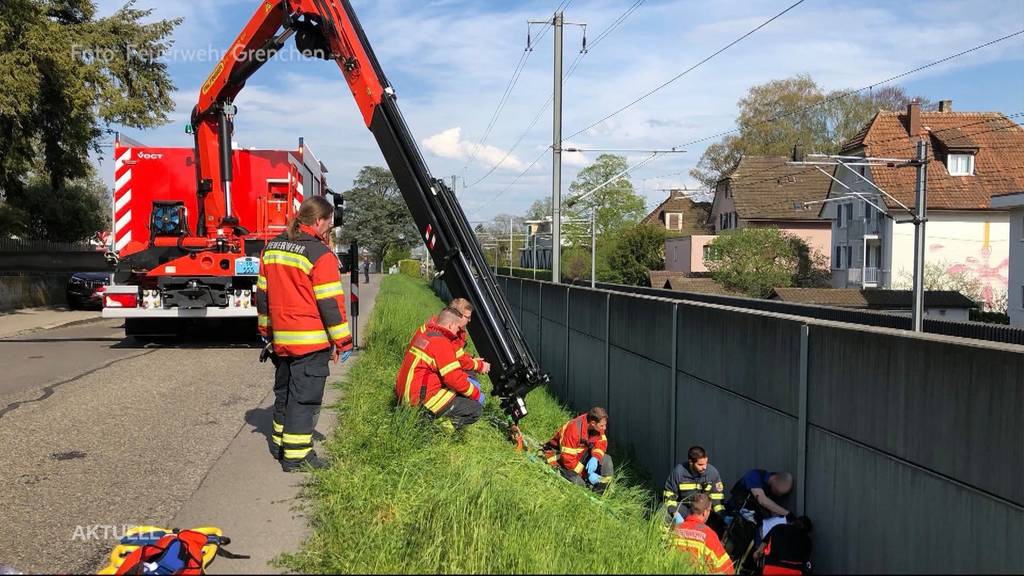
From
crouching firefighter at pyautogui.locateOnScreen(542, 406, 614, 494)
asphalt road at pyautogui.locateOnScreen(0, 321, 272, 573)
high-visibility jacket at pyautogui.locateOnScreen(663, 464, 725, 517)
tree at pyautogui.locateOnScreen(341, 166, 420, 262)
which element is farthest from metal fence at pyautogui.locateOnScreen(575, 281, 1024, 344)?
tree at pyautogui.locateOnScreen(341, 166, 420, 262)

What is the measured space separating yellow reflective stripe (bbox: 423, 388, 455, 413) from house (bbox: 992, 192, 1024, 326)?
35.9m

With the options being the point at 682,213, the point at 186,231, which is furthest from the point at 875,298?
the point at 682,213

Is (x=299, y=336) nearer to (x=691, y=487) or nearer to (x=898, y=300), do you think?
(x=691, y=487)

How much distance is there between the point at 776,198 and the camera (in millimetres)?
63375

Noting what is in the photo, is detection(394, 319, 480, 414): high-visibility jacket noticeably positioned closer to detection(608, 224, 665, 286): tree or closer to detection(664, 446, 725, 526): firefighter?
detection(664, 446, 725, 526): firefighter

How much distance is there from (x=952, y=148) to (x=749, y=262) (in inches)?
507

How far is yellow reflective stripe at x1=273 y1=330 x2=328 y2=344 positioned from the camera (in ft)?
18.9

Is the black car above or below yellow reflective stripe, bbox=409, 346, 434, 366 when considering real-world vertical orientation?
below

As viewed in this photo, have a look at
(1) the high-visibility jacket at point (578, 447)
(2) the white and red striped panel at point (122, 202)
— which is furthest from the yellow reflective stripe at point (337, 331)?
(2) the white and red striped panel at point (122, 202)

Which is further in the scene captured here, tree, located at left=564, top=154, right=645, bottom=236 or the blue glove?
tree, located at left=564, top=154, right=645, bottom=236

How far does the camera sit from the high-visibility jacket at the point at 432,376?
7008 mm

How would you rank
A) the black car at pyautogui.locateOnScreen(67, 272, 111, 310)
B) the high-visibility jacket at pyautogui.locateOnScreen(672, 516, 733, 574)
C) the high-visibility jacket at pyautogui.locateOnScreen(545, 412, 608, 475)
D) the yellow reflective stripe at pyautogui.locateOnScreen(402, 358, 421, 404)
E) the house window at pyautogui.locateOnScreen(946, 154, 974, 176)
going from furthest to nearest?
the house window at pyautogui.locateOnScreen(946, 154, 974, 176), the black car at pyautogui.locateOnScreen(67, 272, 111, 310), the high-visibility jacket at pyautogui.locateOnScreen(545, 412, 608, 475), the yellow reflective stripe at pyautogui.locateOnScreen(402, 358, 421, 404), the high-visibility jacket at pyautogui.locateOnScreen(672, 516, 733, 574)

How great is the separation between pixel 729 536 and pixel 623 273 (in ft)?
181

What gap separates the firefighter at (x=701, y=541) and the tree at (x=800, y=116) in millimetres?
62588
